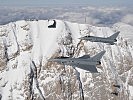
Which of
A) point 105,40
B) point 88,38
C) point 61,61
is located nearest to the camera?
point 61,61

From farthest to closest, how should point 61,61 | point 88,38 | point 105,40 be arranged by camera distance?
point 88,38
point 105,40
point 61,61

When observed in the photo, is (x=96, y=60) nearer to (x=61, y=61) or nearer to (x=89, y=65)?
(x=89, y=65)

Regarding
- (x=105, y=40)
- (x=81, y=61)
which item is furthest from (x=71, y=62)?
(x=105, y=40)

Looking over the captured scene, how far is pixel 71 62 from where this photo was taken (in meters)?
143

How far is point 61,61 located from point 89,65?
10467 millimetres

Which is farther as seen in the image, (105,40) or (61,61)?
(105,40)

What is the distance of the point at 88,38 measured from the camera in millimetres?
165875

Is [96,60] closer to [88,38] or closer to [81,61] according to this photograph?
[81,61]

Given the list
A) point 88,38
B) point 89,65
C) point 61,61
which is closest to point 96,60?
point 89,65

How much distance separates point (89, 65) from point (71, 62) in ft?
22.1

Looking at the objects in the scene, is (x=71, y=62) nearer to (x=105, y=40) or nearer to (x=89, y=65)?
(x=89, y=65)

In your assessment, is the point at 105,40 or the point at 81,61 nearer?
the point at 81,61

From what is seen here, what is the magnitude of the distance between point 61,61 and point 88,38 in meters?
29.7

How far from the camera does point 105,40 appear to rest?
506ft
